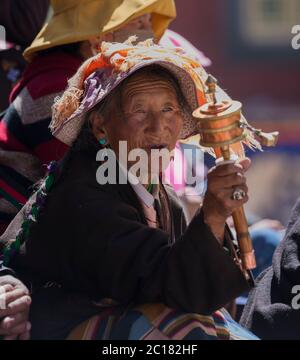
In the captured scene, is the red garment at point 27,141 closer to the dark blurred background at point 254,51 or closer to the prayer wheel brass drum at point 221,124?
the prayer wheel brass drum at point 221,124

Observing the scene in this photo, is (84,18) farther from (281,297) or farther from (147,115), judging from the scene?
(281,297)

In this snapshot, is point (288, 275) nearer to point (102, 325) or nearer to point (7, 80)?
point (102, 325)

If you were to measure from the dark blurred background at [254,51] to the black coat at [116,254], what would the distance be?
662 cm

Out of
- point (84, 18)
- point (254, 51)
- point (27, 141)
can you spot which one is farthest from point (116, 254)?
point (254, 51)

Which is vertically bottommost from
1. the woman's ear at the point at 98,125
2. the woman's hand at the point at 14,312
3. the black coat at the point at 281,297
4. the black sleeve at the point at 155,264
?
the black coat at the point at 281,297

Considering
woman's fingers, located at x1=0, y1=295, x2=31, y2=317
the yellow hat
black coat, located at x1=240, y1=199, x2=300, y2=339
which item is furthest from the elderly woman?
the yellow hat

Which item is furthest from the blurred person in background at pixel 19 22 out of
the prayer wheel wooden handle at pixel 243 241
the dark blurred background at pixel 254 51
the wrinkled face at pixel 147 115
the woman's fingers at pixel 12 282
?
the dark blurred background at pixel 254 51

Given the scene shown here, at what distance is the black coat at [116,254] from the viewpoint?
2992mm

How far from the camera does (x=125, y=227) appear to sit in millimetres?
3105

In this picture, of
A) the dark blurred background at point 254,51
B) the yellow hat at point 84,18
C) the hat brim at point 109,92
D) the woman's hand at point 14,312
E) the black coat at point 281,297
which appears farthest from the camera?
the dark blurred background at point 254,51

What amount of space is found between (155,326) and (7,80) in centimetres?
261

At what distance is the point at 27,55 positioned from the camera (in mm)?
4441

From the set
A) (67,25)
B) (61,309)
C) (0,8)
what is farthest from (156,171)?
(0,8)

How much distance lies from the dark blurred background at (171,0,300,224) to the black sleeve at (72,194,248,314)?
673 cm
